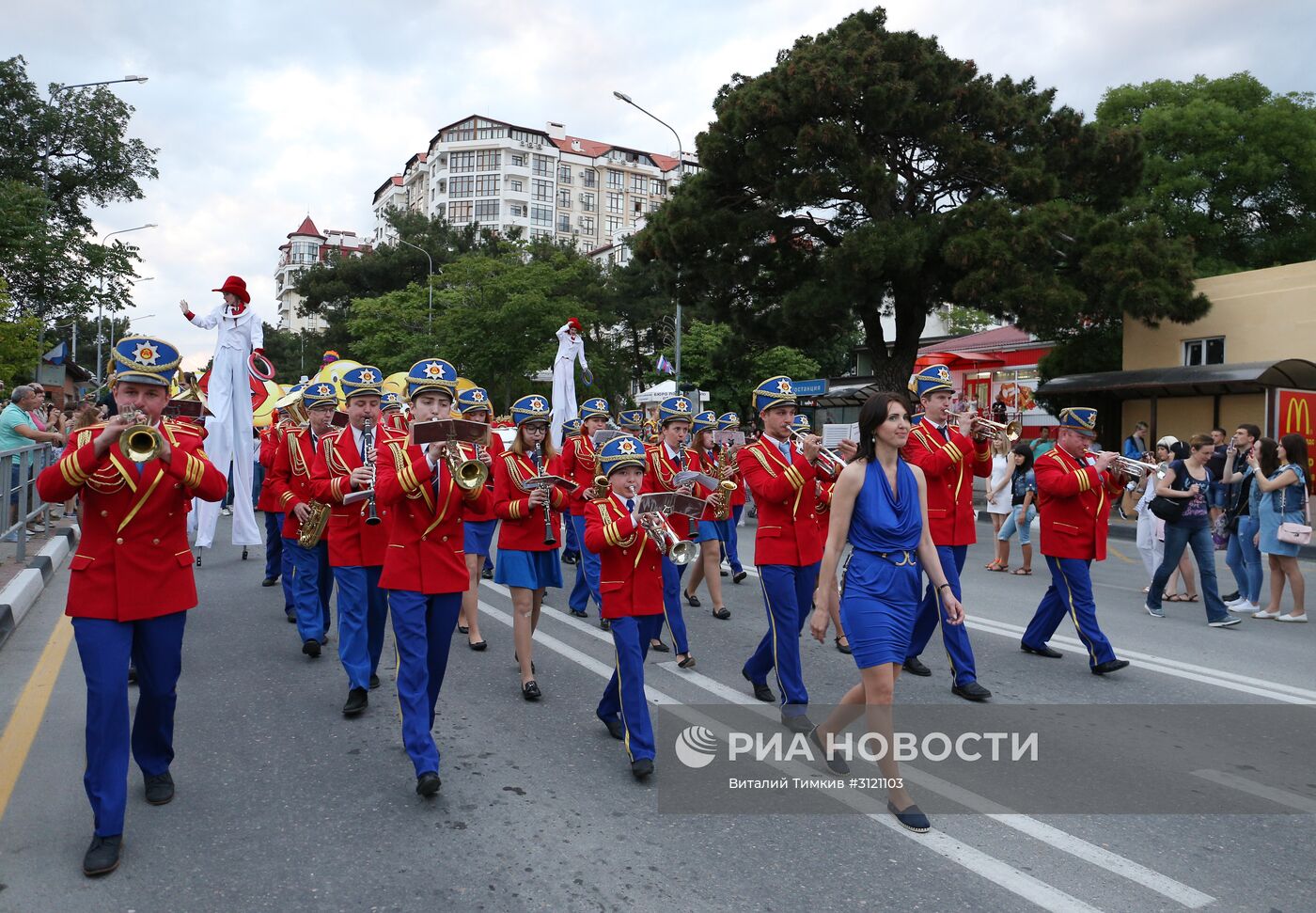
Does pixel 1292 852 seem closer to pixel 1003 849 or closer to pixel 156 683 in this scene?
pixel 1003 849

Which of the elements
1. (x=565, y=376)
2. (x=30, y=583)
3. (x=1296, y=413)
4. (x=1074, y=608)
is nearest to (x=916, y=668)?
(x=1074, y=608)

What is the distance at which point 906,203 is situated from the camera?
2533 cm

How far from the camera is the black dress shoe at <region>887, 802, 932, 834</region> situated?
4215 mm

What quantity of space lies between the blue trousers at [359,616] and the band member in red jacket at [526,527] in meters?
0.79

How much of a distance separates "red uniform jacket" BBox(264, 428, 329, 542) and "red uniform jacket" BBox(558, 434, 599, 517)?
250cm

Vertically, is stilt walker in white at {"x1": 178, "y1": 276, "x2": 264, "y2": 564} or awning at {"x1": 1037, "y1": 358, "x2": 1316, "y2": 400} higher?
awning at {"x1": 1037, "y1": 358, "x2": 1316, "y2": 400}

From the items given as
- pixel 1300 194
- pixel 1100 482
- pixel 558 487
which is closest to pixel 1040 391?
pixel 1300 194

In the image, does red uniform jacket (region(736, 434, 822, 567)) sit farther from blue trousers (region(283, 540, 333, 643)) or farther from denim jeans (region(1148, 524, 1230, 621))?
denim jeans (region(1148, 524, 1230, 621))

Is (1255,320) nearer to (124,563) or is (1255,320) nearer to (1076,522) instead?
(1076,522)

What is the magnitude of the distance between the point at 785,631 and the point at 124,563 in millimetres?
3506

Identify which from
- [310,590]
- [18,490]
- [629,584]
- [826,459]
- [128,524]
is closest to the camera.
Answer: [128,524]

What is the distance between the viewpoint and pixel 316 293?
58.0 m

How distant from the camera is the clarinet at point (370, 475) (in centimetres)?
511

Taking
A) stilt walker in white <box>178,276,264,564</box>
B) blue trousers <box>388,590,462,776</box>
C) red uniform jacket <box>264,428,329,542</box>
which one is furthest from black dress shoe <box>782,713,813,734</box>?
stilt walker in white <box>178,276,264,564</box>
